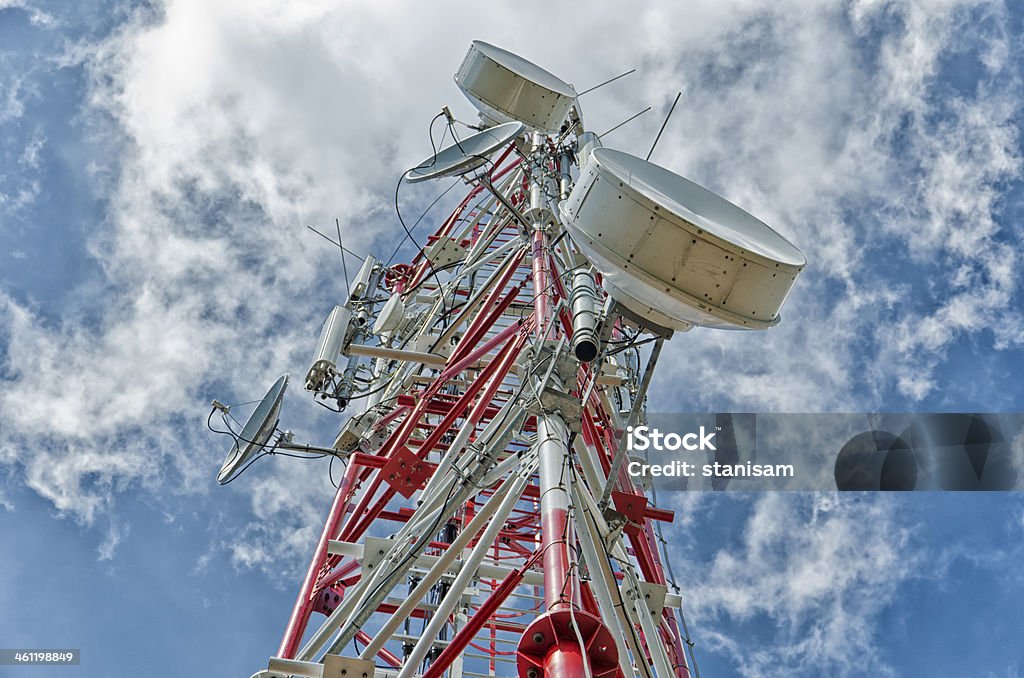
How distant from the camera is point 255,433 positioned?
516 inches

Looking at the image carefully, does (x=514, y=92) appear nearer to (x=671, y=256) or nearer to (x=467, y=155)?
(x=467, y=155)

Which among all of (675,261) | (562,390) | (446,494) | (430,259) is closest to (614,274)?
(675,261)

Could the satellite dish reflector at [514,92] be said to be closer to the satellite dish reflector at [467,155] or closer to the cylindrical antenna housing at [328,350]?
the satellite dish reflector at [467,155]

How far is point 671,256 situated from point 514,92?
375 inches

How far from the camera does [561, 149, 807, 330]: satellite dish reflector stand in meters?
7.12

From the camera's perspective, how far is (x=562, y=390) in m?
8.22

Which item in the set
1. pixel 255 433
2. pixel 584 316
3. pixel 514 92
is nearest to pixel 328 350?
pixel 255 433

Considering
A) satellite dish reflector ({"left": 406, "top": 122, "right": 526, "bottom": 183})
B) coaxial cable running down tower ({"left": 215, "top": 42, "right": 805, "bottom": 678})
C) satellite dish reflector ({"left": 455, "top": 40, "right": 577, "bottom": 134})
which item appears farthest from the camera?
satellite dish reflector ({"left": 455, "top": 40, "right": 577, "bottom": 134})

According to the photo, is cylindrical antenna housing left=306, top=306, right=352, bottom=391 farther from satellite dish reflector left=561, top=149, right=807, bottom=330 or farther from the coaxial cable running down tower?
satellite dish reflector left=561, top=149, right=807, bottom=330

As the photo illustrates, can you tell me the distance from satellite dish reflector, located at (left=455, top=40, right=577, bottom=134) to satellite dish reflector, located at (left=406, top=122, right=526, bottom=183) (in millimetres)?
2975

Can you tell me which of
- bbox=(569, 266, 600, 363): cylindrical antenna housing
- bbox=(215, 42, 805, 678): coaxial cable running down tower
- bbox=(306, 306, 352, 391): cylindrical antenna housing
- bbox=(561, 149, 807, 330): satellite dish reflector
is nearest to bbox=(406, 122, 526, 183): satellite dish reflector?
bbox=(215, 42, 805, 678): coaxial cable running down tower

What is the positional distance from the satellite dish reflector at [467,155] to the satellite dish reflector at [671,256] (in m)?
4.30

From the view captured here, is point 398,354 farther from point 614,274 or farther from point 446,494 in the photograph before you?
point 614,274

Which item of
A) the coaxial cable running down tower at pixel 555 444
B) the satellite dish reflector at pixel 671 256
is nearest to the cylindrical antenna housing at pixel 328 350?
the coaxial cable running down tower at pixel 555 444
